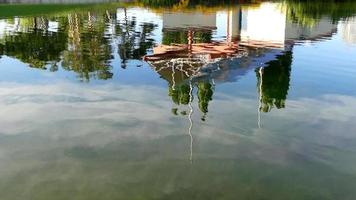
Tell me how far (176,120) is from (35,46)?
19.8 metres

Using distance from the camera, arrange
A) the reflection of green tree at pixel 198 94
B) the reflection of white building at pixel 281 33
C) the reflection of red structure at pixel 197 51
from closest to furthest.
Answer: the reflection of green tree at pixel 198 94
the reflection of red structure at pixel 197 51
the reflection of white building at pixel 281 33

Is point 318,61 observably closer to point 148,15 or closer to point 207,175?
point 207,175

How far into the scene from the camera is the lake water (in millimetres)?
11148

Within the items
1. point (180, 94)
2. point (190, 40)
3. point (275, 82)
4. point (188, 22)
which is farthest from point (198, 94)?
point (188, 22)

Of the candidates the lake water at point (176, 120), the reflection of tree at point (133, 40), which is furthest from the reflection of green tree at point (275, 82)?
the reflection of tree at point (133, 40)

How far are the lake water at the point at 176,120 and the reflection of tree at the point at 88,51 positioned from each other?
0.55ft

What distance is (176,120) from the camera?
16.3 meters

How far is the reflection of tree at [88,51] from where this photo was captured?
79.6 ft

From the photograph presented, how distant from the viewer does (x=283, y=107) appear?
18.3 m

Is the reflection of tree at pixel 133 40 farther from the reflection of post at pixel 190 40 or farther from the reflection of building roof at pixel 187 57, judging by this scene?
the reflection of post at pixel 190 40

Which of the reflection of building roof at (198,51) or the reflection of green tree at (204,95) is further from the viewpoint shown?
the reflection of building roof at (198,51)

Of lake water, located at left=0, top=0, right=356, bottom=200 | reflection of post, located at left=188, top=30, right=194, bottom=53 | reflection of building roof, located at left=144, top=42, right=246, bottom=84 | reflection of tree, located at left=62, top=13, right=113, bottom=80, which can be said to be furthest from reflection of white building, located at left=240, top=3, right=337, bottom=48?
reflection of tree, located at left=62, top=13, right=113, bottom=80

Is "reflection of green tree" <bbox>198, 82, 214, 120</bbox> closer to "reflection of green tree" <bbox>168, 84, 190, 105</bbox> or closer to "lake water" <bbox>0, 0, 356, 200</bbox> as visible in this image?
"lake water" <bbox>0, 0, 356, 200</bbox>

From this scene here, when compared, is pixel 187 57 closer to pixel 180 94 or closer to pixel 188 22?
pixel 180 94
